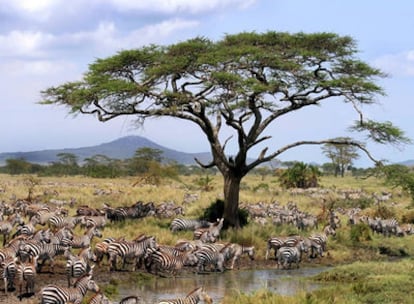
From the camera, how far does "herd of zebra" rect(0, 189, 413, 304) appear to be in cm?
1366

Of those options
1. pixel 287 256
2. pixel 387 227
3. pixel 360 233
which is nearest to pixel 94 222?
pixel 287 256

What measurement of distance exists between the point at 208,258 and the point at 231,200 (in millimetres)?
7294

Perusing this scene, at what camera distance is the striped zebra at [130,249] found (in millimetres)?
17734

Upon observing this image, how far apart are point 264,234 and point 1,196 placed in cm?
1898

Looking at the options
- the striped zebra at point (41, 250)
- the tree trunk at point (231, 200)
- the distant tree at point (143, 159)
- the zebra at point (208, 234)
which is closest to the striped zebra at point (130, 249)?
the striped zebra at point (41, 250)

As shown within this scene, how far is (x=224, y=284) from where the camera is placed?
1717 centimetres

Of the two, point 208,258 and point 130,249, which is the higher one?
point 130,249

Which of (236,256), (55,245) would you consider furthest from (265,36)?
(55,245)

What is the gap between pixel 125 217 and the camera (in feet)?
88.8

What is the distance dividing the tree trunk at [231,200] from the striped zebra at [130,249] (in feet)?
26.6

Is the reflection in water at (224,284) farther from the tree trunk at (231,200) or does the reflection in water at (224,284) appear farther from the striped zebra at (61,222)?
the striped zebra at (61,222)

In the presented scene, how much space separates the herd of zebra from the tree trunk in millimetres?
1487

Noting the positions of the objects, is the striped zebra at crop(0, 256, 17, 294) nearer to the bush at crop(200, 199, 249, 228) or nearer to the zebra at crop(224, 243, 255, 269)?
the zebra at crop(224, 243, 255, 269)

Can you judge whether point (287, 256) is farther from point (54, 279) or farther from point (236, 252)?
point (54, 279)
